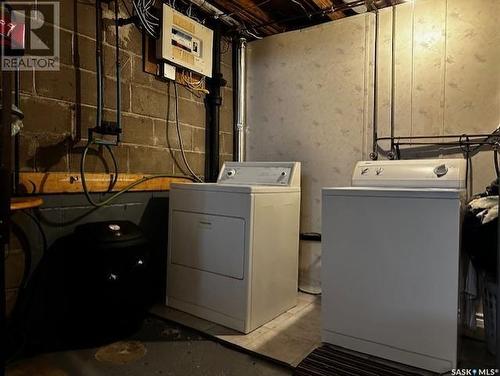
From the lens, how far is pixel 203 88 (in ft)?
8.58

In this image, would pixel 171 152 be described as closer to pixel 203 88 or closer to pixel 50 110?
pixel 203 88

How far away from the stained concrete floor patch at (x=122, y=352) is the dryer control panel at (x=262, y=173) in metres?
1.20

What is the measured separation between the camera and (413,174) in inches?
72.4

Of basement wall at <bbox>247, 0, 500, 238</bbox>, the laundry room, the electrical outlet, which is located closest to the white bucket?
the laundry room

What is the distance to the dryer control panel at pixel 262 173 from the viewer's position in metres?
2.20

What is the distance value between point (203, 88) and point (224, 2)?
0.65m

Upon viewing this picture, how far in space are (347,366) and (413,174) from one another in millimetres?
1081

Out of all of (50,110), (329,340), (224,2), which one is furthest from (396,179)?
(50,110)

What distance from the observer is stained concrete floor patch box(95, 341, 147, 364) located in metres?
1.57

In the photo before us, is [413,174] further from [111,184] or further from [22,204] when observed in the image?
[22,204]

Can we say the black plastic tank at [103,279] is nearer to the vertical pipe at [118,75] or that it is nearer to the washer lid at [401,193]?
the vertical pipe at [118,75]
